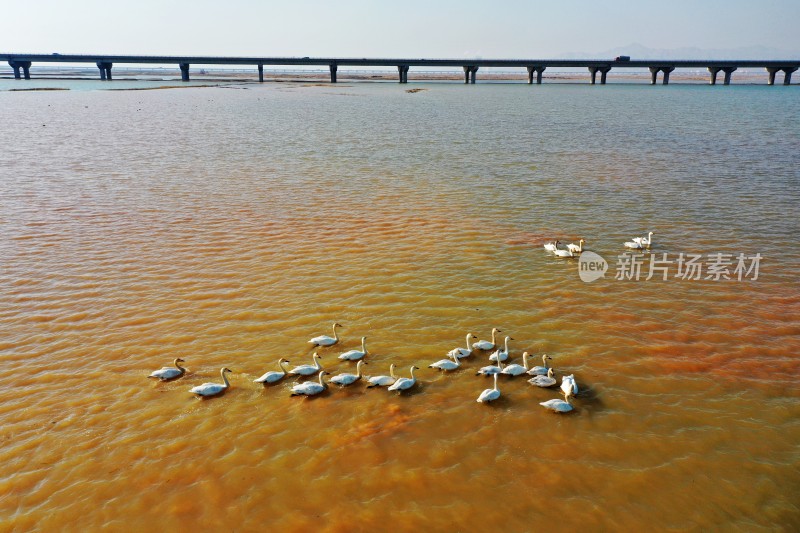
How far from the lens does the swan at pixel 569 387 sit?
1074 centimetres

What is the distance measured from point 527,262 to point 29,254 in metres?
16.5

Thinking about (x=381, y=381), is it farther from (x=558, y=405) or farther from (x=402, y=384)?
(x=558, y=405)

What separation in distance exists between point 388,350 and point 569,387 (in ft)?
13.4

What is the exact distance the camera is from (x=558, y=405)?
10.4 meters

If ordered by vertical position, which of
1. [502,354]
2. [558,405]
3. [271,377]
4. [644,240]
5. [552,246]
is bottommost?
[558,405]

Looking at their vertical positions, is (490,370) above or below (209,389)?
above

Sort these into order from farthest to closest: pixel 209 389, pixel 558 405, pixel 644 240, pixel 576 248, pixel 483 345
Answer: pixel 644 240 → pixel 576 248 → pixel 483 345 → pixel 209 389 → pixel 558 405

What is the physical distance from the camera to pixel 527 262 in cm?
1780

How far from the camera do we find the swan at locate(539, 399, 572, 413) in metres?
10.4

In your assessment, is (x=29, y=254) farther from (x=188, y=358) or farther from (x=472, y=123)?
(x=472, y=123)

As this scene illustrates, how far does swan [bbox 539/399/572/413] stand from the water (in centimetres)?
18

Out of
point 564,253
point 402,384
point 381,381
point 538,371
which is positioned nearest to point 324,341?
point 381,381

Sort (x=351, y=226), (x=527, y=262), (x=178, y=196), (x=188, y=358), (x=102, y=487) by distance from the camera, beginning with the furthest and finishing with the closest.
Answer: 1. (x=178, y=196)
2. (x=351, y=226)
3. (x=527, y=262)
4. (x=188, y=358)
5. (x=102, y=487)

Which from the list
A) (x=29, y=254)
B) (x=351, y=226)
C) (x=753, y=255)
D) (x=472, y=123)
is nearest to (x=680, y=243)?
(x=753, y=255)
